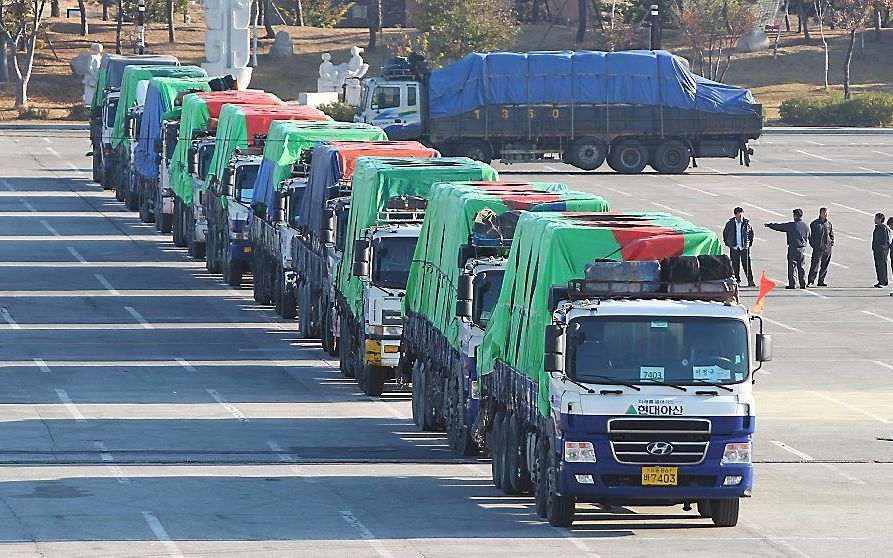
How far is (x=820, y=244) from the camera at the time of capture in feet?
144

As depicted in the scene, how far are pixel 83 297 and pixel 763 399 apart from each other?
1676 centimetres

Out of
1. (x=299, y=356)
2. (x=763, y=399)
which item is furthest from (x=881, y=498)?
(x=299, y=356)

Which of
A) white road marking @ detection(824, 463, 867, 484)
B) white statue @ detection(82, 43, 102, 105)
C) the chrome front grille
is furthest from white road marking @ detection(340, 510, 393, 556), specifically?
white statue @ detection(82, 43, 102, 105)

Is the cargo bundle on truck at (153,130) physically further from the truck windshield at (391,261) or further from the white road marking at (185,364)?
the truck windshield at (391,261)

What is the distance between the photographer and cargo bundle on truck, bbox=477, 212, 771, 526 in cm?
1928

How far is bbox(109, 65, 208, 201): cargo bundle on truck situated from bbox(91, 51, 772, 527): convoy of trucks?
0.53 ft

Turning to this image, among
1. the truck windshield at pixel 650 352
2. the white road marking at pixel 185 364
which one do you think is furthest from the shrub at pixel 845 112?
the truck windshield at pixel 650 352

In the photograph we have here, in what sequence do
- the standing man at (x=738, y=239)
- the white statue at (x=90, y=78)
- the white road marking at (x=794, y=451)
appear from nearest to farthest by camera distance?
the white road marking at (x=794, y=451) < the standing man at (x=738, y=239) < the white statue at (x=90, y=78)

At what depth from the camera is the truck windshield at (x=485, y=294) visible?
2380 centimetres

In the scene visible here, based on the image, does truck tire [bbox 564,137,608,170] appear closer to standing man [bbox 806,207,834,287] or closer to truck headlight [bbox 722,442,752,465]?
standing man [bbox 806,207,834,287]

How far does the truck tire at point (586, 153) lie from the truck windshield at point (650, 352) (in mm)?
49425

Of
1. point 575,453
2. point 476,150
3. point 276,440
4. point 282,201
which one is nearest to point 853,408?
point 276,440

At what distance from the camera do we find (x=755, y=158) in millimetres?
76062

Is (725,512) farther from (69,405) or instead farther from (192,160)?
(192,160)
